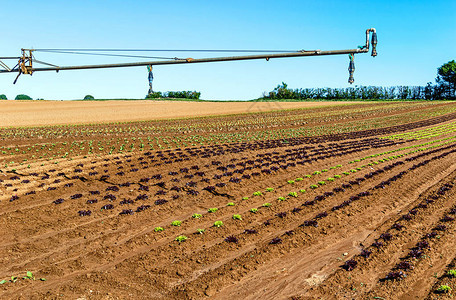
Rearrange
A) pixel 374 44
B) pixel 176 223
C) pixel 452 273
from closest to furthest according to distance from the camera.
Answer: pixel 452 273 < pixel 374 44 < pixel 176 223

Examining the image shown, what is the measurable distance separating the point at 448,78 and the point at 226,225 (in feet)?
500

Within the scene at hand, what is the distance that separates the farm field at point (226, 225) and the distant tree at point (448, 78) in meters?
128

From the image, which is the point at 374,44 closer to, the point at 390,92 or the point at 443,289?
the point at 443,289

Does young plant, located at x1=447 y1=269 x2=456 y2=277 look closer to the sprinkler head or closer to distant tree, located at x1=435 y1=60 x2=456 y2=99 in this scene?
the sprinkler head

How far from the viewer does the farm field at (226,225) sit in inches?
405

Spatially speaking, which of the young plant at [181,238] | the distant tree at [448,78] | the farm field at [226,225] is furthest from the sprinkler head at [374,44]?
the distant tree at [448,78]

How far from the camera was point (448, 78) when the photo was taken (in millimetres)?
136000

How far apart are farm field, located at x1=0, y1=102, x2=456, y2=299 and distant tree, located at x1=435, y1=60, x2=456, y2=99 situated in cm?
12817

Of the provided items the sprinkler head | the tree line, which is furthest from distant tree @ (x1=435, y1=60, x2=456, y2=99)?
the sprinkler head

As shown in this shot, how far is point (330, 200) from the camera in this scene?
18031 mm

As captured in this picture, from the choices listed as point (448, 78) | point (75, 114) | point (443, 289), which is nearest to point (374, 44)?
point (443, 289)

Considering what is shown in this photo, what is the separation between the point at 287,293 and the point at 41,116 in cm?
6877

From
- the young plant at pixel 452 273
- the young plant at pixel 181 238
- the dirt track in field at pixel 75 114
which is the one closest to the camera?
the young plant at pixel 452 273

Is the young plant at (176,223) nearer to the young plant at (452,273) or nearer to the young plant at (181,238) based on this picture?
the young plant at (181,238)
